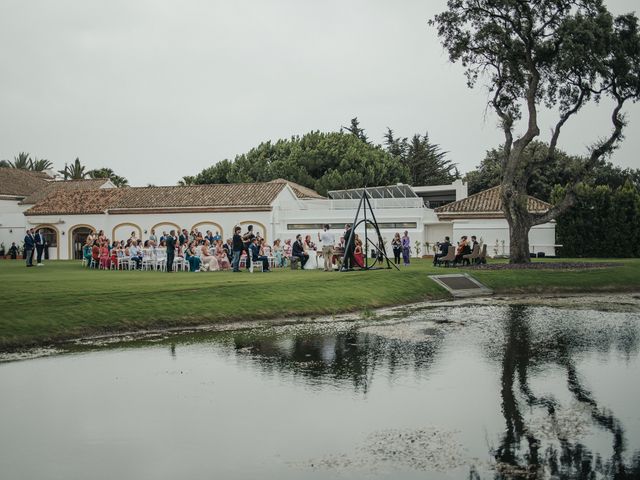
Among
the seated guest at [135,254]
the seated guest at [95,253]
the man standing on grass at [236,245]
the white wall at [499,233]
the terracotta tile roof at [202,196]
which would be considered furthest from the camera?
the terracotta tile roof at [202,196]

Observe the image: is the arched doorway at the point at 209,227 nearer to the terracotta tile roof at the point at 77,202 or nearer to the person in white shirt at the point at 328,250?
the terracotta tile roof at the point at 77,202

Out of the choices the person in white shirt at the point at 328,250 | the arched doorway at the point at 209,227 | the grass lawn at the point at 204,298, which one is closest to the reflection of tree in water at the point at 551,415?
the grass lawn at the point at 204,298

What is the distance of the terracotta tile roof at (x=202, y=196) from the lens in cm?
5166

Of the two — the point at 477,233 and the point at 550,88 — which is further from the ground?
the point at 550,88

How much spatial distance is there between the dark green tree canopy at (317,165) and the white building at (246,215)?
17.7 metres

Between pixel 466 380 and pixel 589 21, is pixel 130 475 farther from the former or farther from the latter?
pixel 589 21

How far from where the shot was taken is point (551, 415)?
8273 mm

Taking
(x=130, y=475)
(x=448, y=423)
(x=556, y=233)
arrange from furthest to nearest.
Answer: (x=556, y=233) → (x=448, y=423) → (x=130, y=475)

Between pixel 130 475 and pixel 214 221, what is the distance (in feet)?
149

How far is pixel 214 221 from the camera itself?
51.6m

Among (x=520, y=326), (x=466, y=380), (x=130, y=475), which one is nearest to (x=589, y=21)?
(x=520, y=326)

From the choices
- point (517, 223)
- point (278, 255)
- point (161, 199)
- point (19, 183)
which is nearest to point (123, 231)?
point (161, 199)

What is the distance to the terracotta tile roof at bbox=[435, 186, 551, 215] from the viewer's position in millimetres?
48500

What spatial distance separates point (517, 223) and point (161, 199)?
3098cm
